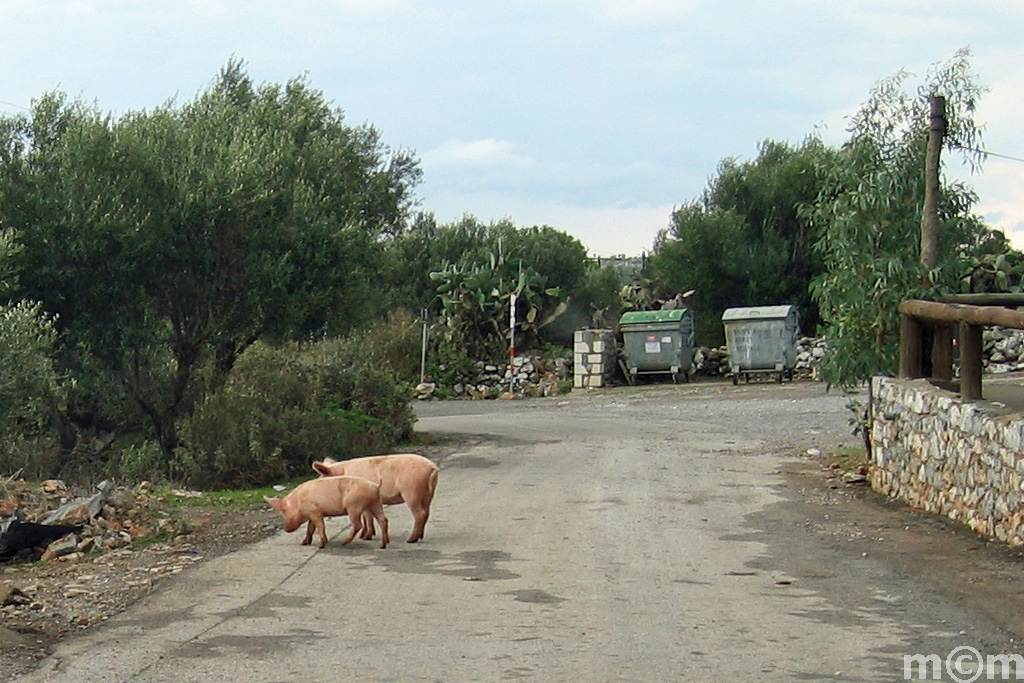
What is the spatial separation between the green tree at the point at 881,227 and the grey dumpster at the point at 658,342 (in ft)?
71.6

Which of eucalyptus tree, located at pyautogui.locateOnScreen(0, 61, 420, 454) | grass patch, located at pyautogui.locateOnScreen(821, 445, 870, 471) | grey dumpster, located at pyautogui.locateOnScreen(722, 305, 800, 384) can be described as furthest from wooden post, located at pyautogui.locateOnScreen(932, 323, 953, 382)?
grey dumpster, located at pyautogui.locateOnScreen(722, 305, 800, 384)

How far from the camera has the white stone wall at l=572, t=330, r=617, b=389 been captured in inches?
1521

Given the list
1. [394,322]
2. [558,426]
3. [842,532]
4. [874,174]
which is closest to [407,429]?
[558,426]

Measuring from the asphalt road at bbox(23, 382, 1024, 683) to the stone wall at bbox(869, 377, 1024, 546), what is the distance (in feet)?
0.95

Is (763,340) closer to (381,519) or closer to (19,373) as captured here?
(19,373)

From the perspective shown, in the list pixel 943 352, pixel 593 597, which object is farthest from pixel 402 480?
pixel 943 352

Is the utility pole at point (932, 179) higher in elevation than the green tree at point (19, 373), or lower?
higher

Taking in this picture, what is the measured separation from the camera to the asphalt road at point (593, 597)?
656 centimetres

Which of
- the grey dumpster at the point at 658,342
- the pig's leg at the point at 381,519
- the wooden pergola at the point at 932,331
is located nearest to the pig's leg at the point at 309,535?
the pig's leg at the point at 381,519

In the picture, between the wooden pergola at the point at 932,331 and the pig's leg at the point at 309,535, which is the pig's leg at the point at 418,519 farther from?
the wooden pergola at the point at 932,331

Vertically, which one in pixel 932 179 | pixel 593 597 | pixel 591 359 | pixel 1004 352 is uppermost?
pixel 932 179

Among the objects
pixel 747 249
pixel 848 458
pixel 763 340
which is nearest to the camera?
pixel 848 458

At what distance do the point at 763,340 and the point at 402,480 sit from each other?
27.4 meters

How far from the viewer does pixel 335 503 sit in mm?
10234
